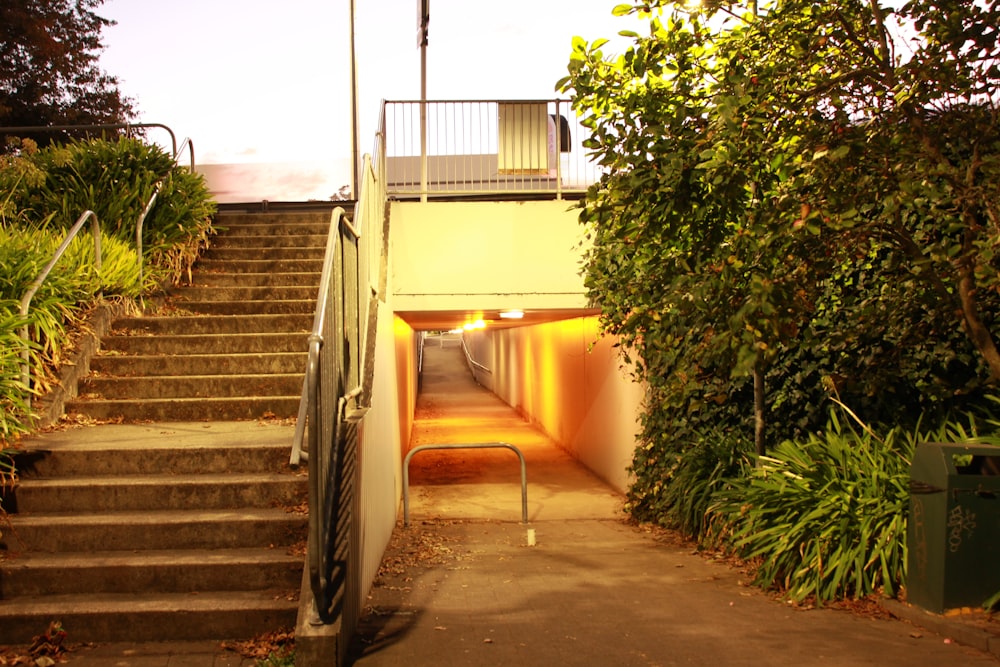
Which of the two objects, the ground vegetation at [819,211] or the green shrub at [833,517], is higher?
the ground vegetation at [819,211]

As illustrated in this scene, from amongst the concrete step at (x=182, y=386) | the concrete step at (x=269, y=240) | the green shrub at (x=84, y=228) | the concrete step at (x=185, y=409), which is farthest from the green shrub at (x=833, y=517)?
the concrete step at (x=269, y=240)

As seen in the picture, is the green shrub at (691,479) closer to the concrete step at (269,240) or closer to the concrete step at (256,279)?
the concrete step at (256,279)

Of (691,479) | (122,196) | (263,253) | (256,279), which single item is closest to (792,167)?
(691,479)

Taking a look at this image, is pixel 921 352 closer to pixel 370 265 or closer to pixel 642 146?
pixel 642 146

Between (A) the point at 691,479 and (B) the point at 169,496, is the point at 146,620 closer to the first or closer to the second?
(B) the point at 169,496

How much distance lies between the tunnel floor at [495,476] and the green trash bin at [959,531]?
4.98 metres

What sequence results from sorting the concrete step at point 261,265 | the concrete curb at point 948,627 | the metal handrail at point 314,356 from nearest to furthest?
the metal handrail at point 314,356, the concrete curb at point 948,627, the concrete step at point 261,265

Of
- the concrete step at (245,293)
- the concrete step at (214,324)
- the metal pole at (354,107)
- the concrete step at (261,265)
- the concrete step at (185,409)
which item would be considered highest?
the metal pole at (354,107)

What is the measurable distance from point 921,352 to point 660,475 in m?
3.05

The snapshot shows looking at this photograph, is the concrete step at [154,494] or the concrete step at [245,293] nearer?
the concrete step at [154,494]

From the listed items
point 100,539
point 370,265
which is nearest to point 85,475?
point 100,539

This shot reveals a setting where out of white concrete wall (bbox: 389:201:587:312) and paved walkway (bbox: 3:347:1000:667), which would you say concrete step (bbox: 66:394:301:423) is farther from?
white concrete wall (bbox: 389:201:587:312)

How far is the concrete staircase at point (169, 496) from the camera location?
179 inches

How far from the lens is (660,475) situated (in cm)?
839
